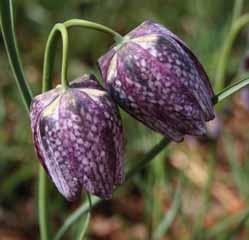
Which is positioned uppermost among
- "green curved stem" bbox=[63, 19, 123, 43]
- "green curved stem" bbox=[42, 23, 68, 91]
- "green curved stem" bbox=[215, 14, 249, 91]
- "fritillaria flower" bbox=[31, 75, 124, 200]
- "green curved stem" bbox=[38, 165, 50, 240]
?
"green curved stem" bbox=[63, 19, 123, 43]

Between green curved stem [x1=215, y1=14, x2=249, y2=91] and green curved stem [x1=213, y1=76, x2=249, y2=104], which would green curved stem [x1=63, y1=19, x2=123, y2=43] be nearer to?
green curved stem [x1=213, y1=76, x2=249, y2=104]

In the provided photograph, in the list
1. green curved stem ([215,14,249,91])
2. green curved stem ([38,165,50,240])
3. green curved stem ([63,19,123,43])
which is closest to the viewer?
green curved stem ([63,19,123,43])

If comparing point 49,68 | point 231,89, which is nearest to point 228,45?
point 231,89

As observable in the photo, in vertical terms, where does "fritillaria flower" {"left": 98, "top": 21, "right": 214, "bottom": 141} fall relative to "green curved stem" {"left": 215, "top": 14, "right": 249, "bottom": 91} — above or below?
above

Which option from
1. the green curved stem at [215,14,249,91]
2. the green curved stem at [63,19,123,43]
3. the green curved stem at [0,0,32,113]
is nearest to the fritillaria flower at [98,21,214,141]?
the green curved stem at [63,19,123,43]

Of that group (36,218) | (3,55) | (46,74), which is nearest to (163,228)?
(46,74)

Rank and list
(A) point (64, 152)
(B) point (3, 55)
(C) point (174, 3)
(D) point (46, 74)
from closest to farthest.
Result: (A) point (64, 152), (D) point (46, 74), (B) point (3, 55), (C) point (174, 3)

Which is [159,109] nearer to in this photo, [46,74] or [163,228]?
[46,74]

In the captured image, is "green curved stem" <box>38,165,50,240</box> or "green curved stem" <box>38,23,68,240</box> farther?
"green curved stem" <box>38,165,50,240</box>
